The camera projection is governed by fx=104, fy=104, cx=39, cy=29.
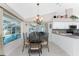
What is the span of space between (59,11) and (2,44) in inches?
53.8

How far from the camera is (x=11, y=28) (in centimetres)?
221

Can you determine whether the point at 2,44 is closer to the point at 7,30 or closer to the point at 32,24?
the point at 7,30

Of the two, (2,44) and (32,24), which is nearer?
(2,44)

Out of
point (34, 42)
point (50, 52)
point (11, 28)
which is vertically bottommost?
point (50, 52)

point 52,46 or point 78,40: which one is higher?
point 78,40

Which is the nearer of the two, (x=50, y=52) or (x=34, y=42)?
(x=50, y=52)

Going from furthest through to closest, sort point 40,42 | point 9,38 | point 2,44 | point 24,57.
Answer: point 40,42 < point 9,38 < point 2,44 < point 24,57

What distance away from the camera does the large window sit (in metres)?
2.10

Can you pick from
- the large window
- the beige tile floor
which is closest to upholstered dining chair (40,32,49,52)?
the beige tile floor

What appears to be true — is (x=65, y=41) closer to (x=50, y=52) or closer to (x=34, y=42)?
(x=50, y=52)

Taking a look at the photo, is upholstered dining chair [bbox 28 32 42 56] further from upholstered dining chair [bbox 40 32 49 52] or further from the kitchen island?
the kitchen island

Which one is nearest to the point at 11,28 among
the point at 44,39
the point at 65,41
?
the point at 44,39

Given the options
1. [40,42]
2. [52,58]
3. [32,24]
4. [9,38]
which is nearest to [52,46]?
[40,42]

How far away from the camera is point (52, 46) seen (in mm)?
2340
